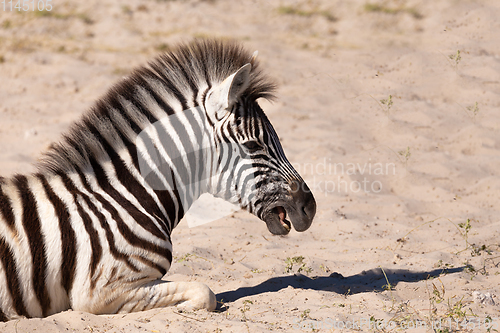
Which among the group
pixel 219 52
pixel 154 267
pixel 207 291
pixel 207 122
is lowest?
pixel 207 291

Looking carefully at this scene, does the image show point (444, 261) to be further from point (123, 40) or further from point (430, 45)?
point (123, 40)

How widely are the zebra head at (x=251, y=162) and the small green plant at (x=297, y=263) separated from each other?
107cm

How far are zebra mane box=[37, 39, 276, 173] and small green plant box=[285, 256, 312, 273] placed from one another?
5.95 feet

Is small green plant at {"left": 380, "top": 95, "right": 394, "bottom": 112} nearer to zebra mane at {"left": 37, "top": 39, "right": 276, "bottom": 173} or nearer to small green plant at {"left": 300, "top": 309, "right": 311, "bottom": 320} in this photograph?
zebra mane at {"left": 37, "top": 39, "right": 276, "bottom": 173}

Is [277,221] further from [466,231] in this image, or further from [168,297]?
[466,231]

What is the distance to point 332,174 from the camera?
24.4ft

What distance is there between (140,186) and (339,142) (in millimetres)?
5261

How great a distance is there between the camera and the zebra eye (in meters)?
3.88

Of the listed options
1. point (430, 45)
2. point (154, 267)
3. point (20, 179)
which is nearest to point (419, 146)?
point (430, 45)

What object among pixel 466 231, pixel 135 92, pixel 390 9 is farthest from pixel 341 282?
pixel 390 9

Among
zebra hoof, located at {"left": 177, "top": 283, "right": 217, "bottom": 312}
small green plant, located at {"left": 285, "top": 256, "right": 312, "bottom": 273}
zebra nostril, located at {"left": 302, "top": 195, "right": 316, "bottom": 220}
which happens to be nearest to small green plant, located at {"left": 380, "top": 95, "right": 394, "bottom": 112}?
small green plant, located at {"left": 285, "top": 256, "right": 312, "bottom": 273}

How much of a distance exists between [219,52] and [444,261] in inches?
127

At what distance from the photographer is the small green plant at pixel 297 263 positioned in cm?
484

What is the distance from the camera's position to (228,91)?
12.1 ft
